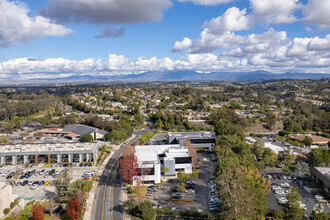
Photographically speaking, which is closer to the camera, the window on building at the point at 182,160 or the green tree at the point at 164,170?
the green tree at the point at 164,170

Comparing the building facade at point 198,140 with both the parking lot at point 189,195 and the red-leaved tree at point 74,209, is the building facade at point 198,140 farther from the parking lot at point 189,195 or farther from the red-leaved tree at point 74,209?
the red-leaved tree at point 74,209

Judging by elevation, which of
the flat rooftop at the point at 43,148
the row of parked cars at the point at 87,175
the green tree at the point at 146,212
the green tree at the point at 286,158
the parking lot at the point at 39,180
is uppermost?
the flat rooftop at the point at 43,148

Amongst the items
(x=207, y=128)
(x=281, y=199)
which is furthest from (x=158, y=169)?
(x=207, y=128)

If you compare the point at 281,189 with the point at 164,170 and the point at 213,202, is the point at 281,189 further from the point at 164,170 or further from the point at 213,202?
the point at 164,170

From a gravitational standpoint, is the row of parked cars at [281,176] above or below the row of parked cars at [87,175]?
below

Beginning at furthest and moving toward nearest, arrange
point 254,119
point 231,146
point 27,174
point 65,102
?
point 65,102
point 254,119
point 231,146
point 27,174

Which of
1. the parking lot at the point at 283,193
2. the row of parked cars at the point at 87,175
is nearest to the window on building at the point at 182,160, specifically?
the parking lot at the point at 283,193

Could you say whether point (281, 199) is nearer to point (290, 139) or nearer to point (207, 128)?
point (290, 139)

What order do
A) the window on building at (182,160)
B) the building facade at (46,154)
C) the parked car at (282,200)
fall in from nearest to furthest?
the parked car at (282,200) → the window on building at (182,160) → the building facade at (46,154)
